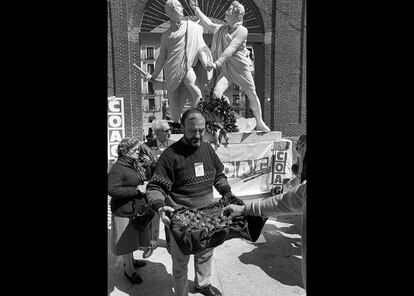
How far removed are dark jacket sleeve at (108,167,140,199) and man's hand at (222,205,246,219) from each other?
3.13 feet

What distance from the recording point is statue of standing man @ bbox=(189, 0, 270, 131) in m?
6.00

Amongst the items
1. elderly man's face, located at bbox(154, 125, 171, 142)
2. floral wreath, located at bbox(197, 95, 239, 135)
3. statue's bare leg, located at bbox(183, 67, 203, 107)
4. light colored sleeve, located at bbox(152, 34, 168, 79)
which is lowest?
elderly man's face, located at bbox(154, 125, 171, 142)

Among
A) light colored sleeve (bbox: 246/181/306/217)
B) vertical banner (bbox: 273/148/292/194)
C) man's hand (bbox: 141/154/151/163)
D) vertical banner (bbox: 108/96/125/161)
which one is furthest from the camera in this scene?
vertical banner (bbox: 273/148/292/194)

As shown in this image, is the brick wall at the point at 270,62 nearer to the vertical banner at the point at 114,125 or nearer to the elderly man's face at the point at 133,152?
the vertical banner at the point at 114,125

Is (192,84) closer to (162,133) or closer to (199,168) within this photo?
(162,133)

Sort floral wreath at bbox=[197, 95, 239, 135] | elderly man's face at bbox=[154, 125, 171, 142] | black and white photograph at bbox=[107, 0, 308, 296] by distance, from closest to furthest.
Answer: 1. black and white photograph at bbox=[107, 0, 308, 296]
2. elderly man's face at bbox=[154, 125, 171, 142]
3. floral wreath at bbox=[197, 95, 239, 135]

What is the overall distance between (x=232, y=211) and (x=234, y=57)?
4853 mm

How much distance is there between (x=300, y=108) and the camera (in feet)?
38.8

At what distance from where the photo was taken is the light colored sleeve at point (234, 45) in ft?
19.4

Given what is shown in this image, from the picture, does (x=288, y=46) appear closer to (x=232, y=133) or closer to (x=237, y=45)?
(x=237, y=45)

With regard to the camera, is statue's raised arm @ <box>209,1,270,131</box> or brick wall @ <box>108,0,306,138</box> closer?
statue's raised arm @ <box>209,1,270,131</box>

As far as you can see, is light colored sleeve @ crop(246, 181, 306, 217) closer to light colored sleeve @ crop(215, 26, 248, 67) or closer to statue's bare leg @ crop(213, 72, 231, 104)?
light colored sleeve @ crop(215, 26, 248, 67)

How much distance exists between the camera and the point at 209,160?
7.73 ft

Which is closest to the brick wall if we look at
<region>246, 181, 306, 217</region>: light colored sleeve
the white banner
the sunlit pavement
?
the white banner
